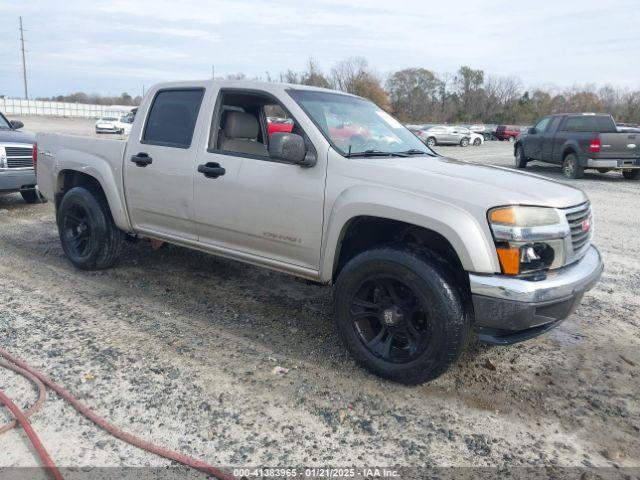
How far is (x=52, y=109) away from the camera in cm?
7681

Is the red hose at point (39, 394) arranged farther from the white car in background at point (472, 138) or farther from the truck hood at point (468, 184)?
the white car in background at point (472, 138)

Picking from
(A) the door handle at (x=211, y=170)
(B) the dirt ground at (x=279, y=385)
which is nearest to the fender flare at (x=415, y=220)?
(B) the dirt ground at (x=279, y=385)

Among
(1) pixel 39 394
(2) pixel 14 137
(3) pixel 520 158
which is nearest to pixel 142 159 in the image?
(1) pixel 39 394

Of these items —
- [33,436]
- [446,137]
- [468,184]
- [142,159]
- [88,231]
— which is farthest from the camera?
[446,137]

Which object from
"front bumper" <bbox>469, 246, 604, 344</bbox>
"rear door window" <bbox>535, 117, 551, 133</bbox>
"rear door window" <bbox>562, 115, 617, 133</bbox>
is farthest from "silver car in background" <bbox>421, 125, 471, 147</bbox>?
"front bumper" <bbox>469, 246, 604, 344</bbox>

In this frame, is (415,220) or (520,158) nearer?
(415,220)

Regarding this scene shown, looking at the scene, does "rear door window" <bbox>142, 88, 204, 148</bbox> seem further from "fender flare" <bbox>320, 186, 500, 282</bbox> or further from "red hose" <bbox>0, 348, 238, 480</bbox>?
"red hose" <bbox>0, 348, 238, 480</bbox>

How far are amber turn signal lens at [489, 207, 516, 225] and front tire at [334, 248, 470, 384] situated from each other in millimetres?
439

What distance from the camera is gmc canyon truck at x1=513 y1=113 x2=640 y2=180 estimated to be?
13656 millimetres

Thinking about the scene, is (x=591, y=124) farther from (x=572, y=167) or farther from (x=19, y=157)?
(x=19, y=157)

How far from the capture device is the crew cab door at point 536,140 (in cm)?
1583

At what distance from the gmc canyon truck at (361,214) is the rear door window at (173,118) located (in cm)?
1

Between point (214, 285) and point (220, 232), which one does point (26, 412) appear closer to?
point (220, 232)

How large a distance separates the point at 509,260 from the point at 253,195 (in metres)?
1.87
